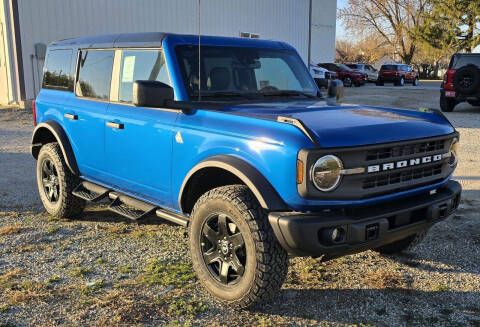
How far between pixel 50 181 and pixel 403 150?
12.7 ft

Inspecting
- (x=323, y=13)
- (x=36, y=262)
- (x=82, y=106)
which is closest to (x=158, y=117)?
(x=82, y=106)

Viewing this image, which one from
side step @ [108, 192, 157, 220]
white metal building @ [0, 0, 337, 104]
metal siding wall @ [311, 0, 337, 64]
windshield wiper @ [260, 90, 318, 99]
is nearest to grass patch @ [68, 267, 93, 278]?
side step @ [108, 192, 157, 220]

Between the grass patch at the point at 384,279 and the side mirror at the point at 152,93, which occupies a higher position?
the side mirror at the point at 152,93

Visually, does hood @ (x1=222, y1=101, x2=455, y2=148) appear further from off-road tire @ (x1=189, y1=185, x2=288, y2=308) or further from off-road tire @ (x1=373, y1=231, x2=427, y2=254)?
off-road tire @ (x1=373, y1=231, x2=427, y2=254)

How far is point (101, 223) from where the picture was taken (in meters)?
5.19

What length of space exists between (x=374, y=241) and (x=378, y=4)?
189 feet

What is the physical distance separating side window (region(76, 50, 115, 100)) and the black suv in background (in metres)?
12.0

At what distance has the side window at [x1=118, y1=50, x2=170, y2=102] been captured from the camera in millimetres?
4020

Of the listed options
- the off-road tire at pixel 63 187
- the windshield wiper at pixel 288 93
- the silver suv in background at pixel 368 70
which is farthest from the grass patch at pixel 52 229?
the silver suv in background at pixel 368 70

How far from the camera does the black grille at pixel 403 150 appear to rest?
306cm

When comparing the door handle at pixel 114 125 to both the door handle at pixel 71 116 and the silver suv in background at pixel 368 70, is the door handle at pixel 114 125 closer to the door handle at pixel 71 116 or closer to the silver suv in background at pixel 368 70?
the door handle at pixel 71 116

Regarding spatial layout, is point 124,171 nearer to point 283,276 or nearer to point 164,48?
point 164,48

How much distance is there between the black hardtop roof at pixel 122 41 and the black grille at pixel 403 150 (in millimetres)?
2028

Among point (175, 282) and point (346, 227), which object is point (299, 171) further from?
point (175, 282)
